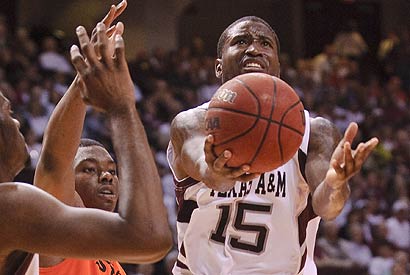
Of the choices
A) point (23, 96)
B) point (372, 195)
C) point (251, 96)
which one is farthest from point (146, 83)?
point (251, 96)

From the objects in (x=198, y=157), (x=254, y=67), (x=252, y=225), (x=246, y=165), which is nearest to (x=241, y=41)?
(x=254, y=67)

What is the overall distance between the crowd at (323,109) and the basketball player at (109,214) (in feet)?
21.9

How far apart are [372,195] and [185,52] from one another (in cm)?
417

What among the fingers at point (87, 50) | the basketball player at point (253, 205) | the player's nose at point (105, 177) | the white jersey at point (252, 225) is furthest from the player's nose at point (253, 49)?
the fingers at point (87, 50)

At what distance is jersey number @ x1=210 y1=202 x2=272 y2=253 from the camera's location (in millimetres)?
4480

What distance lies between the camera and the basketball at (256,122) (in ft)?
12.1

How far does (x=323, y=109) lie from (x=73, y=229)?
Result: 42.1 ft

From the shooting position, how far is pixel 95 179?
18.7ft

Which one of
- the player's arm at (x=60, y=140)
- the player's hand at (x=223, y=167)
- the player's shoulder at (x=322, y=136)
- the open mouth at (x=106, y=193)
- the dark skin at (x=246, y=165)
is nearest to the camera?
the player's hand at (x=223, y=167)

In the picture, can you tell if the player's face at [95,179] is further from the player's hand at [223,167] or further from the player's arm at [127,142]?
the player's arm at [127,142]

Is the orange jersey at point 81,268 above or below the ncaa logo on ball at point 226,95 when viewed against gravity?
below

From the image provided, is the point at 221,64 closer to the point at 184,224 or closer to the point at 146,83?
the point at 184,224

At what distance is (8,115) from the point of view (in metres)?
3.13

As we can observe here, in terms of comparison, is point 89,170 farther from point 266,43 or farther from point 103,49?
point 103,49
